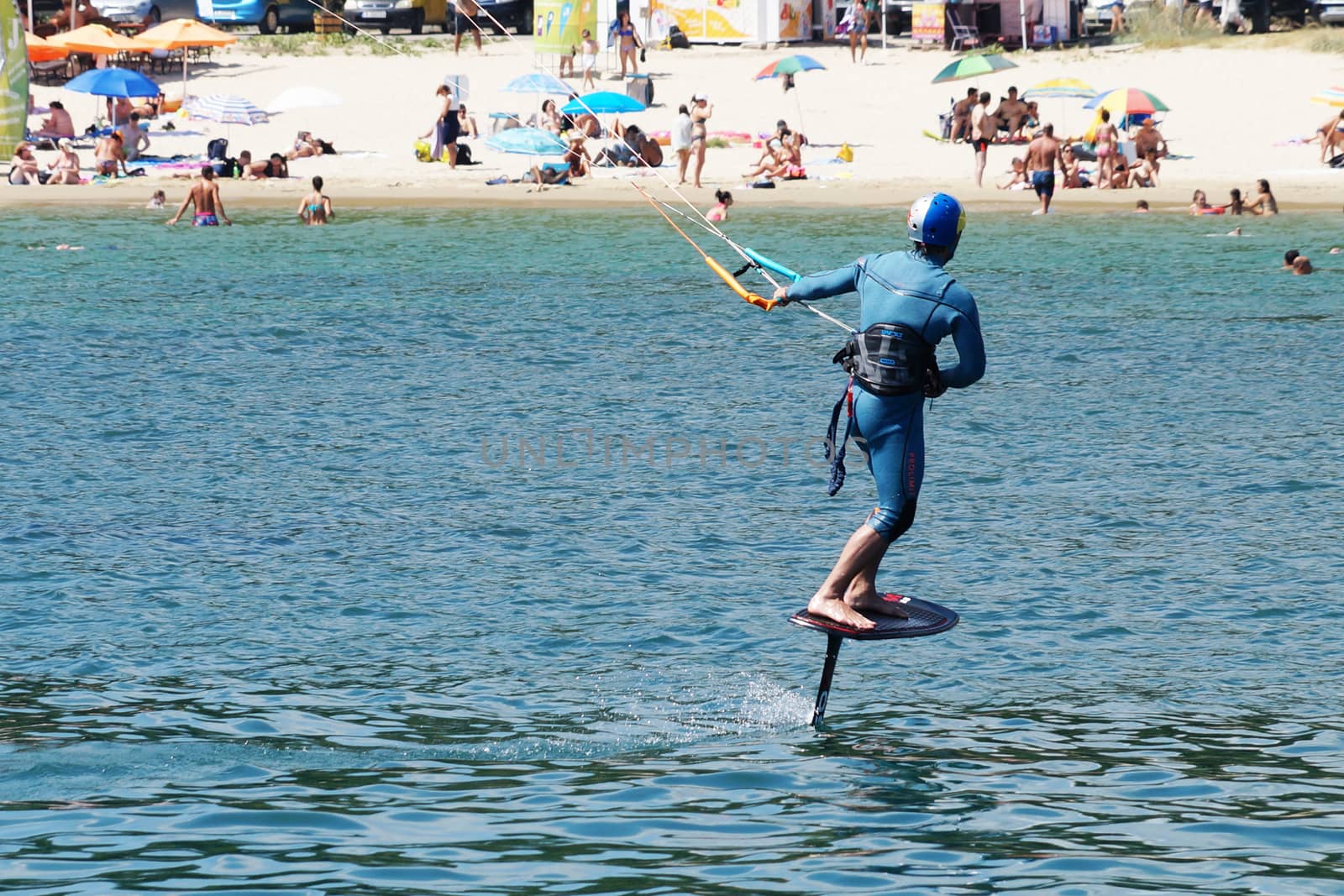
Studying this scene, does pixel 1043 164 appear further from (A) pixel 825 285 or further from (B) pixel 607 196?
(A) pixel 825 285

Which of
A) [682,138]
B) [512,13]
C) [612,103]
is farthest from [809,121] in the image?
[512,13]

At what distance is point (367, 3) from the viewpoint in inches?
2361

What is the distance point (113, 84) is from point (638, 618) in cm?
3784

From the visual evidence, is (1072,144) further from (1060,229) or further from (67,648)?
(67,648)

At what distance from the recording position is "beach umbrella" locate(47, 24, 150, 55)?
51062 millimetres

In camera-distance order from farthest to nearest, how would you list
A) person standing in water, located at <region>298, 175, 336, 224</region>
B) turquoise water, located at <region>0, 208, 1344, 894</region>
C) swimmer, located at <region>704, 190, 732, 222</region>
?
person standing in water, located at <region>298, 175, 336, 224</region> < swimmer, located at <region>704, 190, 732, 222</region> < turquoise water, located at <region>0, 208, 1344, 894</region>

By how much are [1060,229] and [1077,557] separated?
25.9 meters

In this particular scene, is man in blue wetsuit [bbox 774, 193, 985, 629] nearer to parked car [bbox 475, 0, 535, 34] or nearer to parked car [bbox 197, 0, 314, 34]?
parked car [bbox 475, 0, 535, 34]

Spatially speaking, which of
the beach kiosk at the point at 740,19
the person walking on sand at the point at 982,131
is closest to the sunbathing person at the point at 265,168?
the person walking on sand at the point at 982,131

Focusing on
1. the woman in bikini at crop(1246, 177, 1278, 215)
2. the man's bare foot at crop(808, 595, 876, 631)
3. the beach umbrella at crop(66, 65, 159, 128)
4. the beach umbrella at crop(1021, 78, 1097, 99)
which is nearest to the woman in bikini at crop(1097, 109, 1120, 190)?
the beach umbrella at crop(1021, 78, 1097, 99)

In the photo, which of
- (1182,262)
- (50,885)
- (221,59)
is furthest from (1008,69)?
(50,885)

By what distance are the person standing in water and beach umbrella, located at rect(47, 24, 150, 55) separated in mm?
12817

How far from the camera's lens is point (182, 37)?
51.2 m

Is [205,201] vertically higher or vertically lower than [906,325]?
higher
